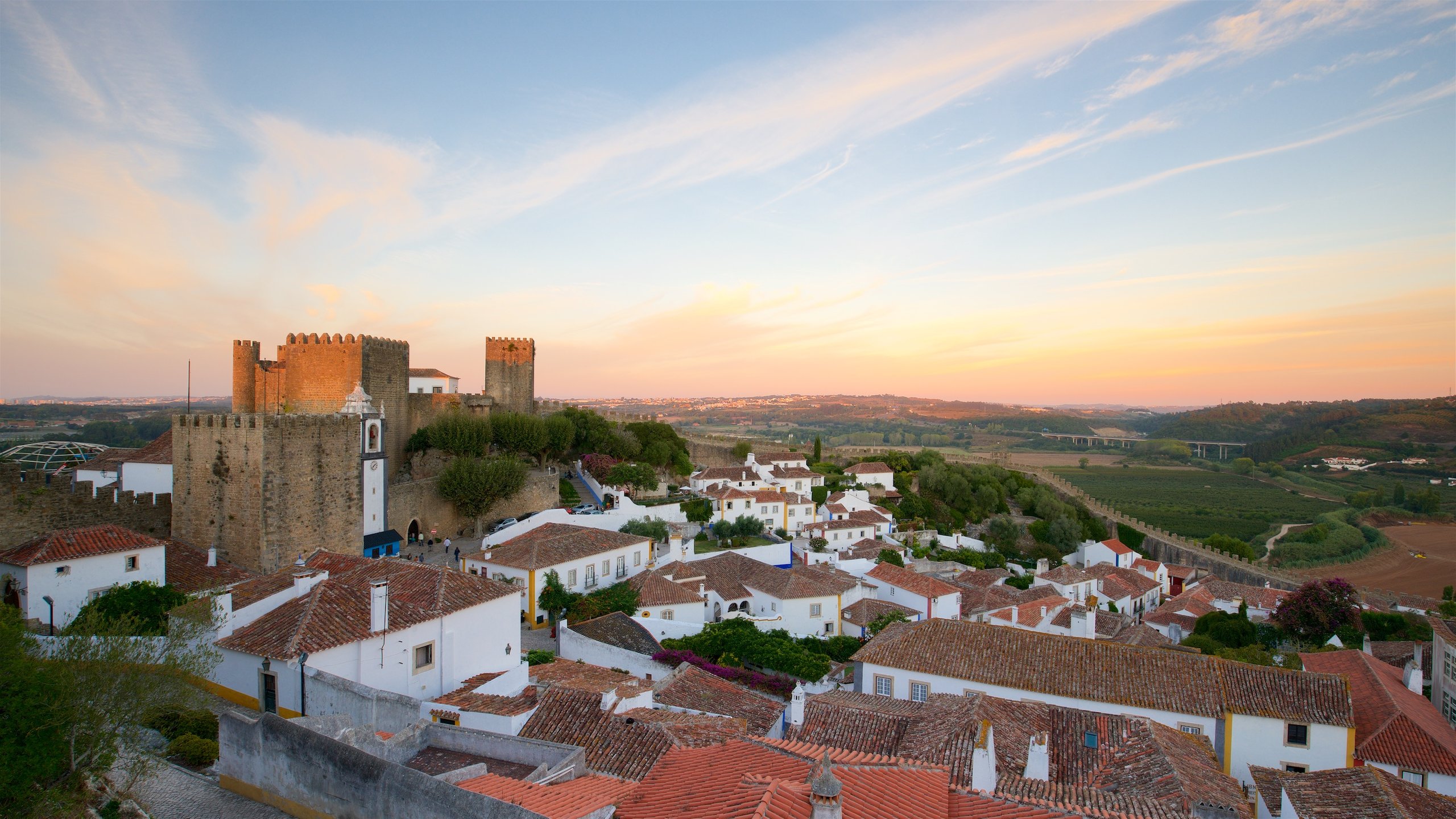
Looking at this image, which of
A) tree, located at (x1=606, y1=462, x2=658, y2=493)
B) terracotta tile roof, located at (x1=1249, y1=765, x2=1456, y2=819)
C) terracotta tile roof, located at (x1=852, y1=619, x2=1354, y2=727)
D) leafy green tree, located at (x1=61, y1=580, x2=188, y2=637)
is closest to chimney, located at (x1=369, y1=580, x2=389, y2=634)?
leafy green tree, located at (x1=61, y1=580, x2=188, y2=637)

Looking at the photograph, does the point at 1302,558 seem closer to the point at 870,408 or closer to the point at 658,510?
the point at 658,510

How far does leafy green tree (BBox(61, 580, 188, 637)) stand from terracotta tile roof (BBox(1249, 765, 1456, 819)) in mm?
12971

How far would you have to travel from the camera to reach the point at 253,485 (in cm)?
1305

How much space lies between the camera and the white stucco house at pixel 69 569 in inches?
386

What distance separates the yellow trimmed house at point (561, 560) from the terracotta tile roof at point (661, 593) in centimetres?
93

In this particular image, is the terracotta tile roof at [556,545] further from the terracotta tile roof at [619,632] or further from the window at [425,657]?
the window at [425,657]

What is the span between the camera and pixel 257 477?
1302 cm

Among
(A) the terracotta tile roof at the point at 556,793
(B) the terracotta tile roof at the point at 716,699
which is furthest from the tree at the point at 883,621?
(A) the terracotta tile roof at the point at 556,793

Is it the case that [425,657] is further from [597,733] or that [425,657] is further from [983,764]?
[983,764]

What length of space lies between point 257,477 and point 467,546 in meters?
7.69

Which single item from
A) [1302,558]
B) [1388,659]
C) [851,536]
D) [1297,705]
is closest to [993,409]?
[1302,558]

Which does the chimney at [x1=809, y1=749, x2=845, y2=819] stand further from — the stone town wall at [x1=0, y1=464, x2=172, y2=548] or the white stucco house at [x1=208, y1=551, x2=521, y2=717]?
the stone town wall at [x1=0, y1=464, x2=172, y2=548]

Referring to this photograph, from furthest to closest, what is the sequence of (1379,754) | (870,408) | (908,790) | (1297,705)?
(870,408)
(1379,754)
(1297,705)
(908,790)

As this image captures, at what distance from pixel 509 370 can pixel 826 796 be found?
27563 mm
